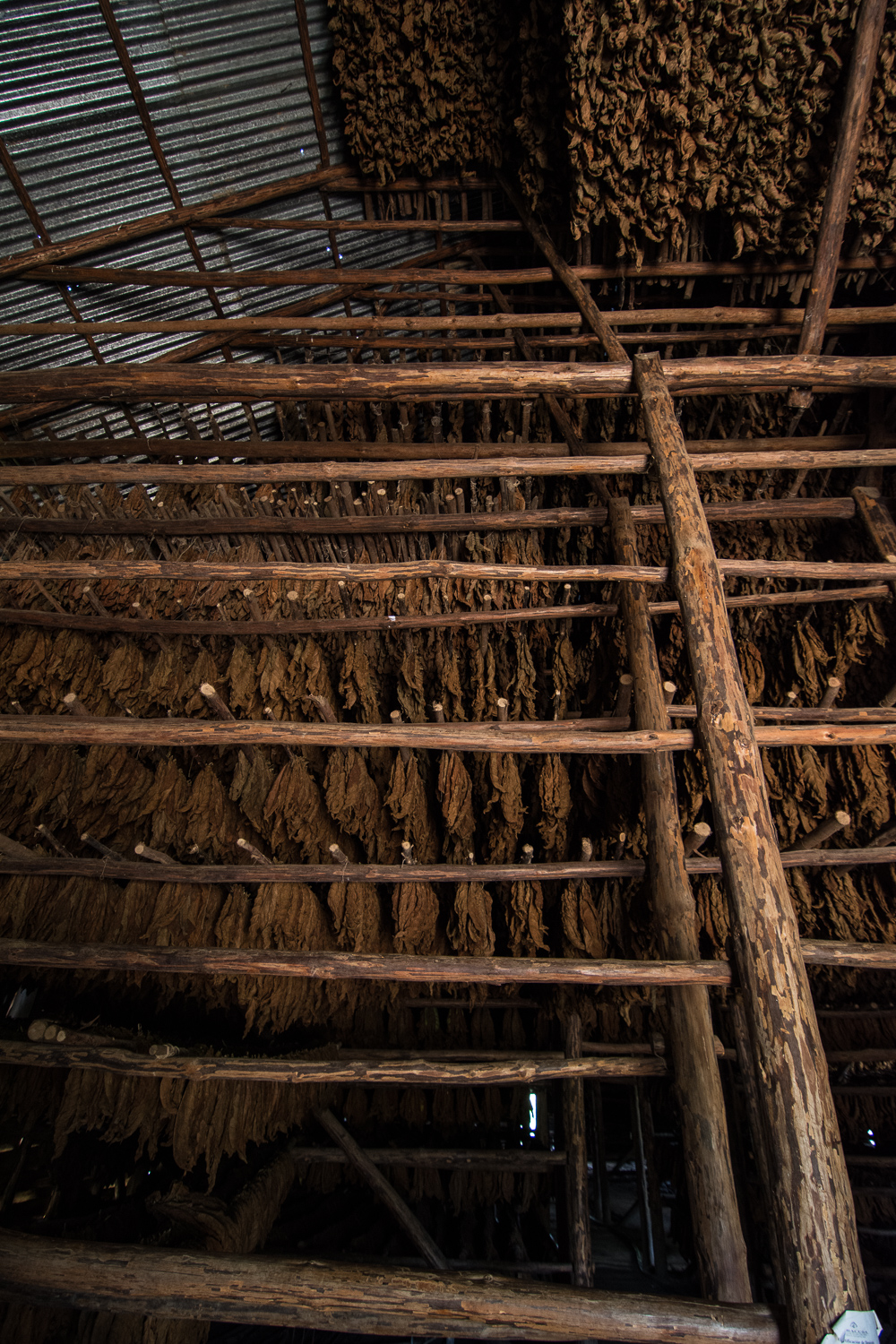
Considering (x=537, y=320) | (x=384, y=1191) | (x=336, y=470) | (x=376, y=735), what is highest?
(x=537, y=320)

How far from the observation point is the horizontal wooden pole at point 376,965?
7.95 ft

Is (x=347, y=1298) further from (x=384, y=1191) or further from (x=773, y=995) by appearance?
(x=384, y=1191)

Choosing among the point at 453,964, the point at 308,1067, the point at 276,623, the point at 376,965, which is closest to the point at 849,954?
the point at 453,964

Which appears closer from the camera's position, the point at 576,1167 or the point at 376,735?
the point at 376,735

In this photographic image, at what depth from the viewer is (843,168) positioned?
377cm

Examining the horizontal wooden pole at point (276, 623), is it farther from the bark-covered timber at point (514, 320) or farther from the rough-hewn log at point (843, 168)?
the bark-covered timber at point (514, 320)

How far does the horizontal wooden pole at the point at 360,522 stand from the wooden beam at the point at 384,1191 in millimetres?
4726

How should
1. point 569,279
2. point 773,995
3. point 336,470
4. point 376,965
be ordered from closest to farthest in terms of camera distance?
point 773,995 → point 376,965 → point 336,470 → point 569,279

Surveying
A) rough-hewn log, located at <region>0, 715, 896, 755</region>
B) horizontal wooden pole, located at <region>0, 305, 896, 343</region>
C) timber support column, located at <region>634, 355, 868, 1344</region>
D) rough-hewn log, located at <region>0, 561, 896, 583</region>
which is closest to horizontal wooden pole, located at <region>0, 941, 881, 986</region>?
timber support column, located at <region>634, 355, 868, 1344</region>

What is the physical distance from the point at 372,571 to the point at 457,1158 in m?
5.42

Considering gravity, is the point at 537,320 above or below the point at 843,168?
above

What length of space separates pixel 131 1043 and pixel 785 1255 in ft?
9.52

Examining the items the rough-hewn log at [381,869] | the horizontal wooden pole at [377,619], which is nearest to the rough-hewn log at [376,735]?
the rough-hewn log at [381,869]

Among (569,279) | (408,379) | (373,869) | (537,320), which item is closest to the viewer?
(408,379)
